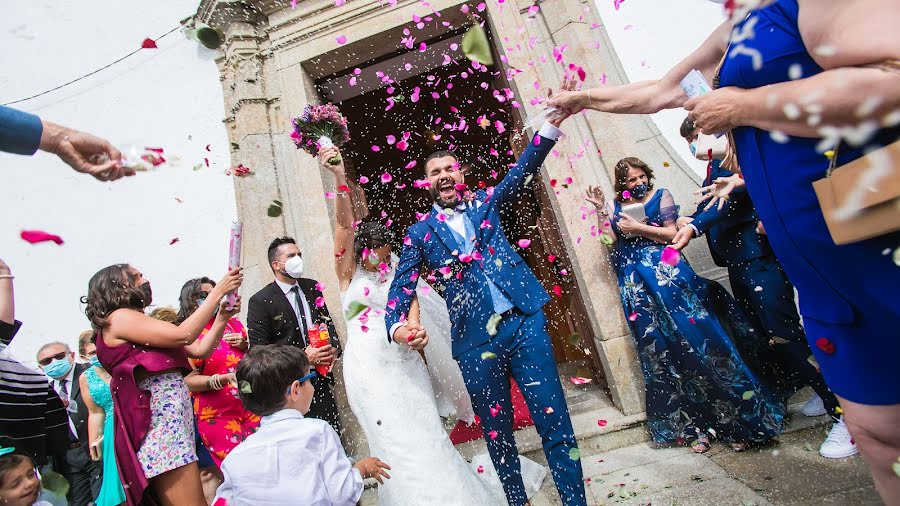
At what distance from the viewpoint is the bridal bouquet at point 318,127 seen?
3.49 meters

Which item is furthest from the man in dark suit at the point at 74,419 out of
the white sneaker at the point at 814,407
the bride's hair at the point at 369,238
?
the white sneaker at the point at 814,407

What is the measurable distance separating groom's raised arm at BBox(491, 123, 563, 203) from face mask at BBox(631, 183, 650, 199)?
3.39ft

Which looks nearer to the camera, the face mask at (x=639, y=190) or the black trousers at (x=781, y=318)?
the black trousers at (x=781, y=318)

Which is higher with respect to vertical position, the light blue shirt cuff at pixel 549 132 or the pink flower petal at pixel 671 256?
the light blue shirt cuff at pixel 549 132

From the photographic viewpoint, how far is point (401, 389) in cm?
286

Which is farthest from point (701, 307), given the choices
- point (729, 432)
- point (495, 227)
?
point (495, 227)

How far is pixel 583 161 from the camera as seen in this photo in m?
4.00

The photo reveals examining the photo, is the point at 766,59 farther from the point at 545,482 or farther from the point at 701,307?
the point at 545,482

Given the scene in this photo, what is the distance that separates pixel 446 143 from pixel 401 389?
Result: 6.00 m

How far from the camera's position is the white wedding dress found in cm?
268

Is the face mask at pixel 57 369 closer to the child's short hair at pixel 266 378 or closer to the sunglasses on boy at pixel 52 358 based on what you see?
the sunglasses on boy at pixel 52 358

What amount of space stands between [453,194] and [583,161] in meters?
1.58

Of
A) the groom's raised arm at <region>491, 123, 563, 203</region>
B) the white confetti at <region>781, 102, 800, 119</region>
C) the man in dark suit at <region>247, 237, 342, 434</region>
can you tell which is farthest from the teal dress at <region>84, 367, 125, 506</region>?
the white confetti at <region>781, 102, 800, 119</region>

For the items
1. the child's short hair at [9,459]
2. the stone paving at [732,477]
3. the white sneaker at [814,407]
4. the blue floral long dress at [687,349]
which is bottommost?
the stone paving at [732,477]
